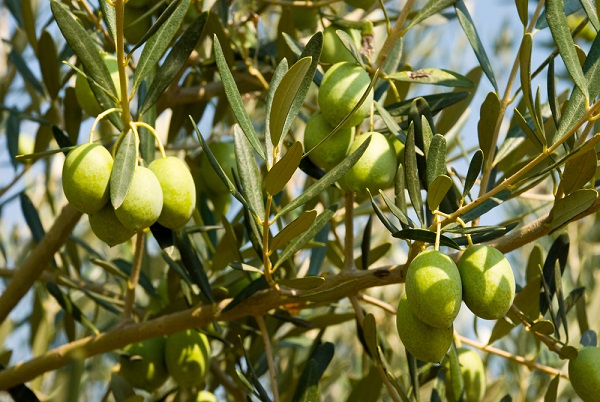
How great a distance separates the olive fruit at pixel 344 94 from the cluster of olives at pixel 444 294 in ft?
0.74

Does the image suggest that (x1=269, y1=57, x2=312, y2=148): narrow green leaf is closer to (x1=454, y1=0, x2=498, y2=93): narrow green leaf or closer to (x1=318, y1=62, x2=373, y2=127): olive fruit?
(x1=318, y1=62, x2=373, y2=127): olive fruit

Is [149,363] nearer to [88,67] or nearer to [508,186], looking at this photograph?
[88,67]

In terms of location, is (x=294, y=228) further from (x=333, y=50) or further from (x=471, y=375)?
(x=471, y=375)

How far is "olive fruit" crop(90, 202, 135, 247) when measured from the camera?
2.99ft

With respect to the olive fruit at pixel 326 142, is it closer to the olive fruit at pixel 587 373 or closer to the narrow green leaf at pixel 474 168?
the narrow green leaf at pixel 474 168

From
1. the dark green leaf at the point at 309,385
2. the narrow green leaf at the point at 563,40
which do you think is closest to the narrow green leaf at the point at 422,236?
the narrow green leaf at the point at 563,40

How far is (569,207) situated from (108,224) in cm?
52

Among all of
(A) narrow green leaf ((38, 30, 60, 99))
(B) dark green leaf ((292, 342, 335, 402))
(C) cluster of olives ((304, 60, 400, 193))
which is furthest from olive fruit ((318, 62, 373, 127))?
(A) narrow green leaf ((38, 30, 60, 99))

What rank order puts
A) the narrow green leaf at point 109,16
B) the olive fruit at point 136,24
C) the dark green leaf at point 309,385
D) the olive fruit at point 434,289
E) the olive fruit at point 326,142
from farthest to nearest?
the olive fruit at point 136,24 < the dark green leaf at point 309,385 < the olive fruit at point 326,142 < the narrow green leaf at point 109,16 < the olive fruit at point 434,289

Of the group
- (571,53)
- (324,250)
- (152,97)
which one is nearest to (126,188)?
Result: (152,97)

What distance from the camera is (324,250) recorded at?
141cm

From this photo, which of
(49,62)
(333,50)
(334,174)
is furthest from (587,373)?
(49,62)

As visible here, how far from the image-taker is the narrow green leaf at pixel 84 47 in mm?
896

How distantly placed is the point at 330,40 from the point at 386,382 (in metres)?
0.50
